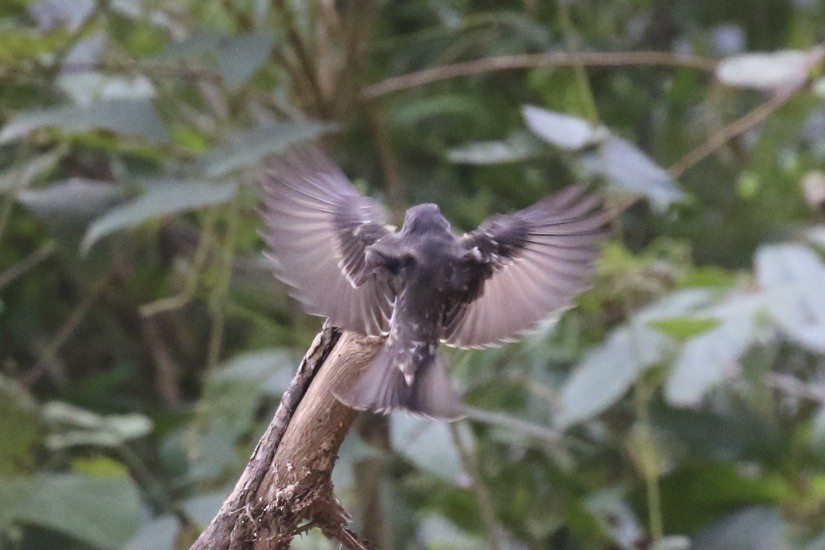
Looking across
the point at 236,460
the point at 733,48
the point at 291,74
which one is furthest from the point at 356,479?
the point at 733,48

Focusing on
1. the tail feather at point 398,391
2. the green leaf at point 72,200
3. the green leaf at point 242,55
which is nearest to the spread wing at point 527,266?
the tail feather at point 398,391

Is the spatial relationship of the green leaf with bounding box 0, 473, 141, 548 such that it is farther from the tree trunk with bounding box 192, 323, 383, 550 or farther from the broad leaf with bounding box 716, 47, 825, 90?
the broad leaf with bounding box 716, 47, 825, 90

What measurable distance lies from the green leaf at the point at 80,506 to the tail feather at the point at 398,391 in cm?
49

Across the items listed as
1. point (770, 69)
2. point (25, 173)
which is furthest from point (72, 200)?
point (770, 69)

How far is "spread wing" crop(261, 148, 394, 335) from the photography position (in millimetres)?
910

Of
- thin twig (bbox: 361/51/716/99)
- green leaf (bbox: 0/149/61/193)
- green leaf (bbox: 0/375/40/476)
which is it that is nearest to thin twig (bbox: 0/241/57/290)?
green leaf (bbox: 0/149/61/193)

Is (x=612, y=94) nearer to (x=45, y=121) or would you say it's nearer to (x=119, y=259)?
(x=119, y=259)

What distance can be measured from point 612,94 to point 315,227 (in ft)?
3.30

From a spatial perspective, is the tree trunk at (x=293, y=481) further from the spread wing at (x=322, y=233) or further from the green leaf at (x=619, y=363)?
the green leaf at (x=619, y=363)

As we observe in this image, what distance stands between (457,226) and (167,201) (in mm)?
579

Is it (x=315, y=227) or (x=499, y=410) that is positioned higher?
(x=499, y=410)

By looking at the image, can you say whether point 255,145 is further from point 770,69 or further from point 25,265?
point 770,69

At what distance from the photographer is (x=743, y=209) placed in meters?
1.77

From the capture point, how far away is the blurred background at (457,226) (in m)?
1.28
